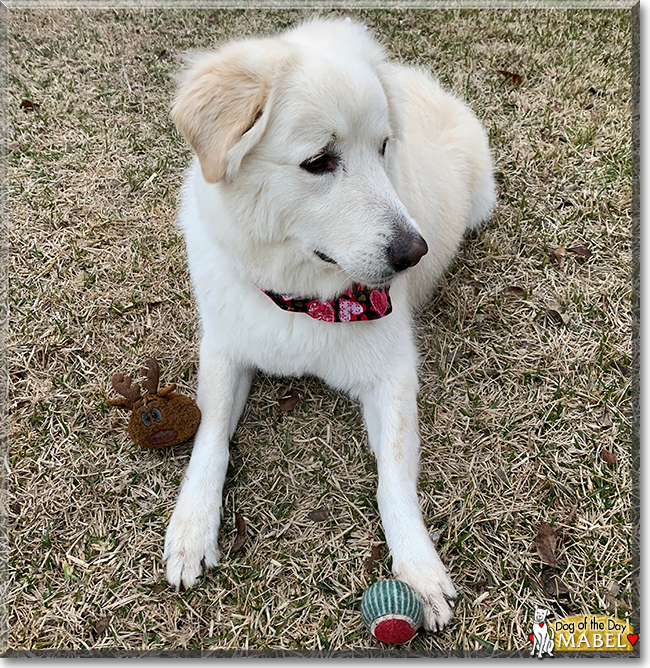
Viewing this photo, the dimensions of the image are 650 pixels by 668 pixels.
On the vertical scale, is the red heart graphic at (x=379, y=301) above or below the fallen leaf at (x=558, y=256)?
above

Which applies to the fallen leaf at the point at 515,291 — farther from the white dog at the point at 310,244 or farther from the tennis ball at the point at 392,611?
the tennis ball at the point at 392,611

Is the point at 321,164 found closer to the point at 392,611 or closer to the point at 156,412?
the point at 156,412

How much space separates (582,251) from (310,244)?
2.00 meters

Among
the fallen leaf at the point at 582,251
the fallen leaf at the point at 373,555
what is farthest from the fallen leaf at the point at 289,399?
the fallen leaf at the point at 582,251

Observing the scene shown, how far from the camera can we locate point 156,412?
2.22m

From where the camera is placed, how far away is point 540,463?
7.86 feet

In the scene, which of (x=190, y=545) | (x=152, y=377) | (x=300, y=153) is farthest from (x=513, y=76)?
(x=190, y=545)

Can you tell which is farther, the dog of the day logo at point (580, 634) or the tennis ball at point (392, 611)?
the dog of the day logo at point (580, 634)

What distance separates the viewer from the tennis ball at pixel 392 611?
1810mm

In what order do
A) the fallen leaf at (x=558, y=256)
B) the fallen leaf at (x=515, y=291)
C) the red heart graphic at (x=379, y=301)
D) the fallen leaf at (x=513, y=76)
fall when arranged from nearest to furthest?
the red heart graphic at (x=379, y=301), the fallen leaf at (x=515, y=291), the fallen leaf at (x=558, y=256), the fallen leaf at (x=513, y=76)

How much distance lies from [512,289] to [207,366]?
1.69 meters

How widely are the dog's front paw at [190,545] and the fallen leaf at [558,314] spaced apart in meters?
1.96

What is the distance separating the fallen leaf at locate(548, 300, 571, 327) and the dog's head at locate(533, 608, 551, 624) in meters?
1.43

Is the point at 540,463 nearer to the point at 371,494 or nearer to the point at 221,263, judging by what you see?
the point at 371,494
